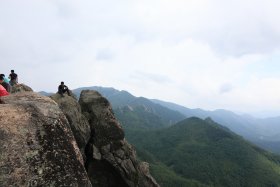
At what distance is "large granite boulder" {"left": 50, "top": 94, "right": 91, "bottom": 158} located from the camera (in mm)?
43156

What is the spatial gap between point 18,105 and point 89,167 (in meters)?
30.1

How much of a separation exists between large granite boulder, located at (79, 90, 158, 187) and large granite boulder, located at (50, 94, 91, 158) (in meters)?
1.83

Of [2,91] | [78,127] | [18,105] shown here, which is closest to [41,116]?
[18,105]

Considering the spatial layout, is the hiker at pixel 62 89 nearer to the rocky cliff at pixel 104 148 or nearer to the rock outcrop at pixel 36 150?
the rocky cliff at pixel 104 148

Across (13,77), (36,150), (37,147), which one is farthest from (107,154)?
(36,150)

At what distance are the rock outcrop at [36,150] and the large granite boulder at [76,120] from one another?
28.2 m

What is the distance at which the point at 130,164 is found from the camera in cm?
4781

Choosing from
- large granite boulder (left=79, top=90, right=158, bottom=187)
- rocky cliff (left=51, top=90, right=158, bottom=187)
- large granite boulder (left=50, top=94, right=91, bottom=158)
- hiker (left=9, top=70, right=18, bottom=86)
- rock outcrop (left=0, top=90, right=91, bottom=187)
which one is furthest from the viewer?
hiker (left=9, top=70, right=18, bottom=86)

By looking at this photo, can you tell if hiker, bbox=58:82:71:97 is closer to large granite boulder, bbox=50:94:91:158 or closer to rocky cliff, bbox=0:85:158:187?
large granite boulder, bbox=50:94:91:158

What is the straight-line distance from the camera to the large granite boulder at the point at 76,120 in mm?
43156

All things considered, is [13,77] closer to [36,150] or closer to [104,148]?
[104,148]

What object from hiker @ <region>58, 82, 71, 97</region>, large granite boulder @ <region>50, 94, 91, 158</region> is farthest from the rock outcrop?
hiker @ <region>58, 82, 71, 97</region>

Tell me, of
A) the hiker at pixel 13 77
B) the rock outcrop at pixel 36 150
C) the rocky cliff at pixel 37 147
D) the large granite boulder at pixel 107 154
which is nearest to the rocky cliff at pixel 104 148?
the large granite boulder at pixel 107 154

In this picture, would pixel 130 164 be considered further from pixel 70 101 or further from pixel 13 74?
pixel 13 74
